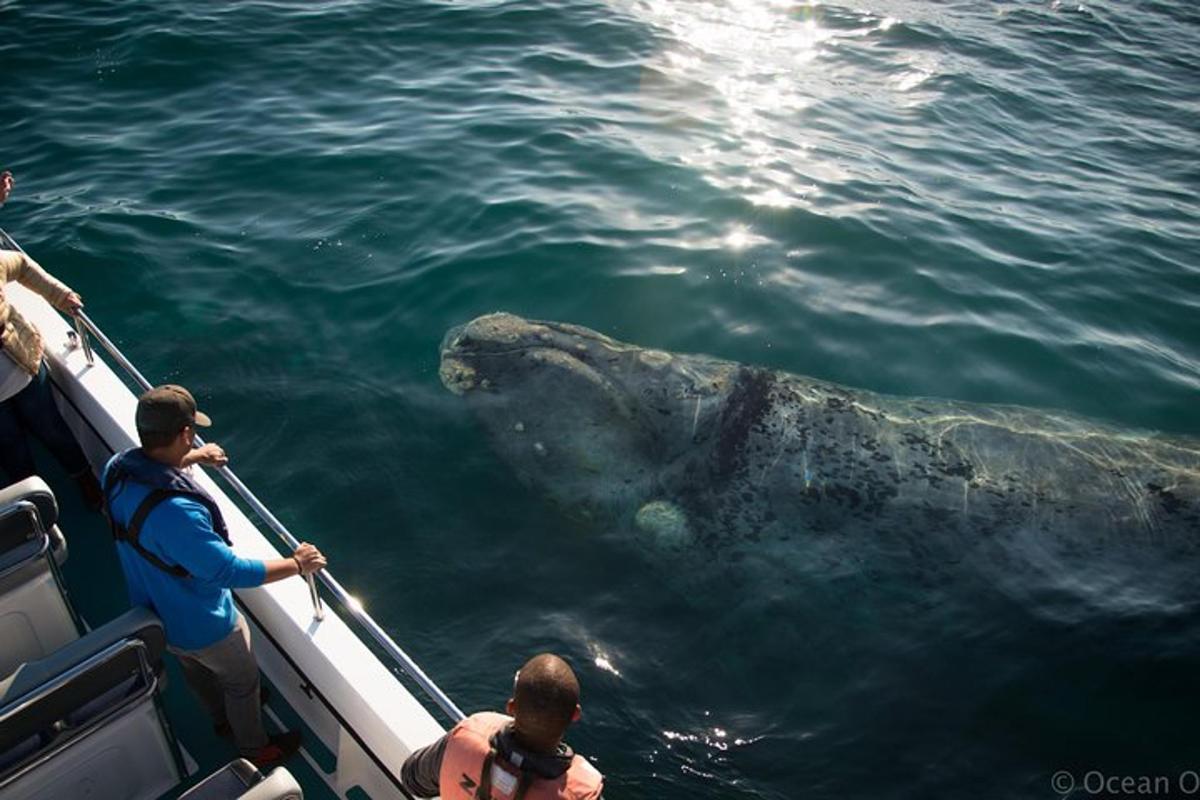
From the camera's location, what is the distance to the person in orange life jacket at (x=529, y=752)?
2854 mm

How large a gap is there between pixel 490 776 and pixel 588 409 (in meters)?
4.33

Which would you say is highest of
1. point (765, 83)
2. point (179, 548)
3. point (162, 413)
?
point (162, 413)

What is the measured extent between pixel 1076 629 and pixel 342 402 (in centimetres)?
649

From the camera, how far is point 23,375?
17.3 ft

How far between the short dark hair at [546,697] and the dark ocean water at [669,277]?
8.33 feet

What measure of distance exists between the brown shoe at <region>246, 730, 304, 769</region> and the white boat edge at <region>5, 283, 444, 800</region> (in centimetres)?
13

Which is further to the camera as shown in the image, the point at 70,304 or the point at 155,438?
the point at 70,304

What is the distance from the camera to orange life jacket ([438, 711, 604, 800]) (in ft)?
9.48

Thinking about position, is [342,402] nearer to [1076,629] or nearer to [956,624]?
[956,624]

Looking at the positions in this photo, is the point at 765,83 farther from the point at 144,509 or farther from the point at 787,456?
the point at 144,509

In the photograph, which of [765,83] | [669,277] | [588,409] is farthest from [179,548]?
[765,83]

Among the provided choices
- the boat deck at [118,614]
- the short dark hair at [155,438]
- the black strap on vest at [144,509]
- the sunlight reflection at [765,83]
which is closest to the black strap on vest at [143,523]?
the black strap on vest at [144,509]

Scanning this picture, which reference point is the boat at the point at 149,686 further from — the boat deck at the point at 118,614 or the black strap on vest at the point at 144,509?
the black strap on vest at the point at 144,509

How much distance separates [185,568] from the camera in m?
3.68
